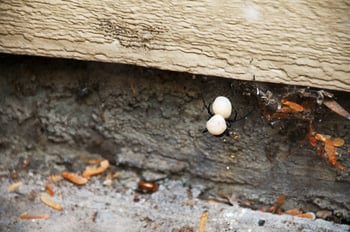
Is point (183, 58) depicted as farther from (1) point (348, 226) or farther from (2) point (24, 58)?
(1) point (348, 226)

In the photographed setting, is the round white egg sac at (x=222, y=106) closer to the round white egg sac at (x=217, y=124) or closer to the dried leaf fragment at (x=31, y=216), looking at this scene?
the round white egg sac at (x=217, y=124)

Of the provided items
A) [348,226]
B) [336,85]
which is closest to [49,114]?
[336,85]

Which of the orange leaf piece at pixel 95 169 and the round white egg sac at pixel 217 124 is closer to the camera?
the round white egg sac at pixel 217 124

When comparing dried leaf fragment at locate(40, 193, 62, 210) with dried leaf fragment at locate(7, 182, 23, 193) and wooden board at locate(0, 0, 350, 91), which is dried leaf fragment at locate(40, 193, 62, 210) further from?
wooden board at locate(0, 0, 350, 91)

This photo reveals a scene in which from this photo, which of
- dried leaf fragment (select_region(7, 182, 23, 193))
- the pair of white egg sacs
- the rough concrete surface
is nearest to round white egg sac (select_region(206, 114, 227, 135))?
the pair of white egg sacs

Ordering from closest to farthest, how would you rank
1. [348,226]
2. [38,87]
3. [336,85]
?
[336,85] → [348,226] → [38,87]

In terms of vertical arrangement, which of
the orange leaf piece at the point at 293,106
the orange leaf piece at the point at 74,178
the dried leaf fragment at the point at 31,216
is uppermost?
the orange leaf piece at the point at 293,106

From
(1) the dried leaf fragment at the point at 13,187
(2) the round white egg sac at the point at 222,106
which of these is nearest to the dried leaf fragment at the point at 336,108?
(2) the round white egg sac at the point at 222,106
